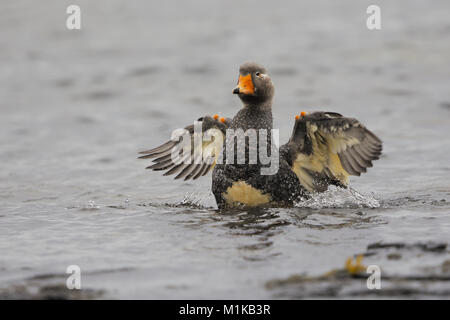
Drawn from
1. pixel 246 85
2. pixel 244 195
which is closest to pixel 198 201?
pixel 244 195

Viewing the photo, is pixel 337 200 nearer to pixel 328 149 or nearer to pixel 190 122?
pixel 328 149

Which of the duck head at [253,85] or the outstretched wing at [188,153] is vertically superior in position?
the duck head at [253,85]

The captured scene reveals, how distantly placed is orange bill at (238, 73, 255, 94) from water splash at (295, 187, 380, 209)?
4.33ft

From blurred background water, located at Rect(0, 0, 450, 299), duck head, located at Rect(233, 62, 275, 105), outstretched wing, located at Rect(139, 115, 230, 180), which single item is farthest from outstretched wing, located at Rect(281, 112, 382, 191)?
outstretched wing, located at Rect(139, 115, 230, 180)

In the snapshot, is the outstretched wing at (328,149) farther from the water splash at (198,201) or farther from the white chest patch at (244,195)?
the water splash at (198,201)

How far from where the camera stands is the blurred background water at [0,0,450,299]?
5.83 meters

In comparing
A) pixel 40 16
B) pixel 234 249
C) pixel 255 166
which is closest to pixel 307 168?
pixel 255 166

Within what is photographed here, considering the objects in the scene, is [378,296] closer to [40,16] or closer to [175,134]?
[175,134]

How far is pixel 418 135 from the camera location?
11352 millimetres

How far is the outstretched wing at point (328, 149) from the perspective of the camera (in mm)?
7242

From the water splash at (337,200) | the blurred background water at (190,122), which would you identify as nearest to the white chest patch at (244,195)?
the blurred background water at (190,122)

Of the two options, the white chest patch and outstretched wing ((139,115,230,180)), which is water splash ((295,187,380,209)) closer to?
the white chest patch

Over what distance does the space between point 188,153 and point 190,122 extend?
13.2 feet

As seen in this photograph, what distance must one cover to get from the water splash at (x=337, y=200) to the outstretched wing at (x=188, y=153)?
126 centimetres
